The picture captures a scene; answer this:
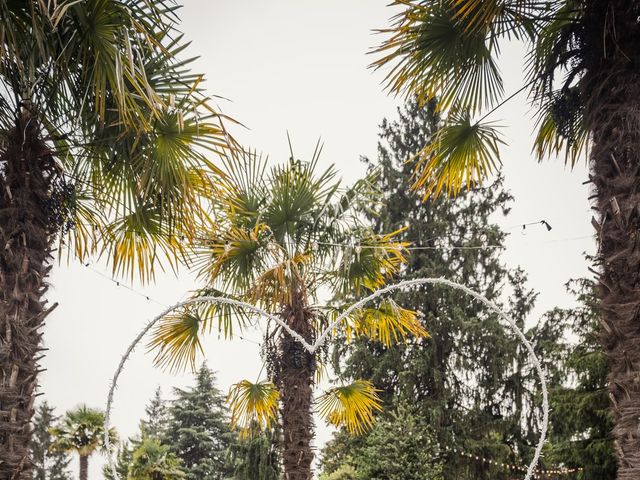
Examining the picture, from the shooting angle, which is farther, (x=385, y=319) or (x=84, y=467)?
(x=84, y=467)

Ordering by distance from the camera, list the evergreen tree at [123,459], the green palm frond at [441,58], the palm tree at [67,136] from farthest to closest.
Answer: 1. the evergreen tree at [123,459]
2. the green palm frond at [441,58]
3. the palm tree at [67,136]

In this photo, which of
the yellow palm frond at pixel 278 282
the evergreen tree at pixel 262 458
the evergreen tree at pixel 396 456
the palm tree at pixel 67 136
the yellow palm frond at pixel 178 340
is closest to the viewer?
the palm tree at pixel 67 136

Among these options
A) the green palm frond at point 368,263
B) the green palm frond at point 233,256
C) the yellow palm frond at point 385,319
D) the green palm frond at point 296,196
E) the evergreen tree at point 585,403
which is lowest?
the evergreen tree at point 585,403

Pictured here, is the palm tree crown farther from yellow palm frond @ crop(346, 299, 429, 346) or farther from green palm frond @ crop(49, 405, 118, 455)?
green palm frond @ crop(49, 405, 118, 455)

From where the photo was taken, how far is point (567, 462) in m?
9.26

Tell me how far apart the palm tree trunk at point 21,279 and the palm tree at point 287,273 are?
2336mm

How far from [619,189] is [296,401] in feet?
12.1

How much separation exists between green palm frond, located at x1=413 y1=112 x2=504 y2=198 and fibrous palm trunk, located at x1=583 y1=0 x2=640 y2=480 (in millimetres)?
1241

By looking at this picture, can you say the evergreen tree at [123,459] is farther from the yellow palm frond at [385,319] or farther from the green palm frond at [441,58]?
the green palm frond at [441,58]

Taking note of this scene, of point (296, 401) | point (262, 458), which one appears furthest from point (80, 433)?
point (296, 401)

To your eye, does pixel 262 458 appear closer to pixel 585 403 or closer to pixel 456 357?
pixel 456 357

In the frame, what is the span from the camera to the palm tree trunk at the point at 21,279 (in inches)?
114

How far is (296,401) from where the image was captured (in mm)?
5578

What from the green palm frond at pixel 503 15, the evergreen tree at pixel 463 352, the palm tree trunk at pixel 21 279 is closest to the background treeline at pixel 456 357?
the evergreen tree at pixel 463 352
